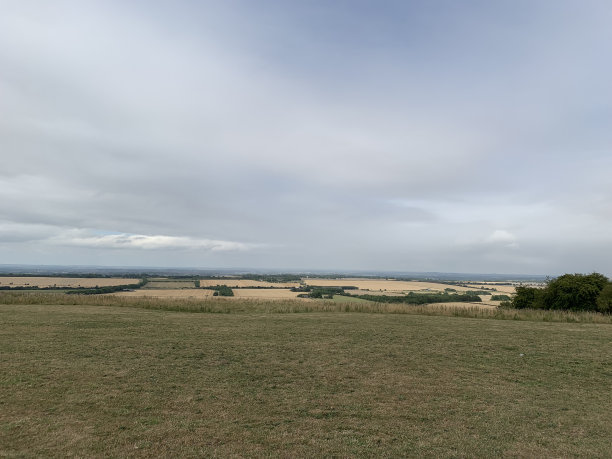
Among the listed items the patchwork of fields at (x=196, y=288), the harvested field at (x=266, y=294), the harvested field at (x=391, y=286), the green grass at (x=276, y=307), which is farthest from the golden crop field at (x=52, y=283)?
the harvested field at (x=391, y=286)

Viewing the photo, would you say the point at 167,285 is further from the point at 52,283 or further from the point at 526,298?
the point at 526,298

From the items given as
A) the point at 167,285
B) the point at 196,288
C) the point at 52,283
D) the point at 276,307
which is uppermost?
the point at 276,307

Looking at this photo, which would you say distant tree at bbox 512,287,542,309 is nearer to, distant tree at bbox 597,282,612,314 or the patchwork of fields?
distant tree at bbox 597,282,612,314

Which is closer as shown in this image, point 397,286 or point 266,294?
point 266,294

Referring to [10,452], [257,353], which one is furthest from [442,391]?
[10,452]

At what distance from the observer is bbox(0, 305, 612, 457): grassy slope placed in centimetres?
574

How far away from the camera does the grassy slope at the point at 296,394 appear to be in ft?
18.8

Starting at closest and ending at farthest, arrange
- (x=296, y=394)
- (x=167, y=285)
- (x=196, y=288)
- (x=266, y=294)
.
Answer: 1. (x=296, y=394)
2. (x=266, y=294)
3. (x=196, y=288)
4. (x=167, y=285)

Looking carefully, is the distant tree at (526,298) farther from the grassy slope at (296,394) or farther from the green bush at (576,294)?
the grassy slope at (296,394)

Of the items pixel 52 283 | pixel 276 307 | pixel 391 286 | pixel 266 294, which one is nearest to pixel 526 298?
pixel 276 307

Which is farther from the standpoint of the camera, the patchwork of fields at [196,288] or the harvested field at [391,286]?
the harvested field at [391,286]

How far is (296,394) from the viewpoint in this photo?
812 centimetres

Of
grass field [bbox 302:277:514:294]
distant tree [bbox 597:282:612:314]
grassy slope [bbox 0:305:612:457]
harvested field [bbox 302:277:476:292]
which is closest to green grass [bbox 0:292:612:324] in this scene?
distant tree [bbox 597:282:612:314]

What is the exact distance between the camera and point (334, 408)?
24.0 ft
